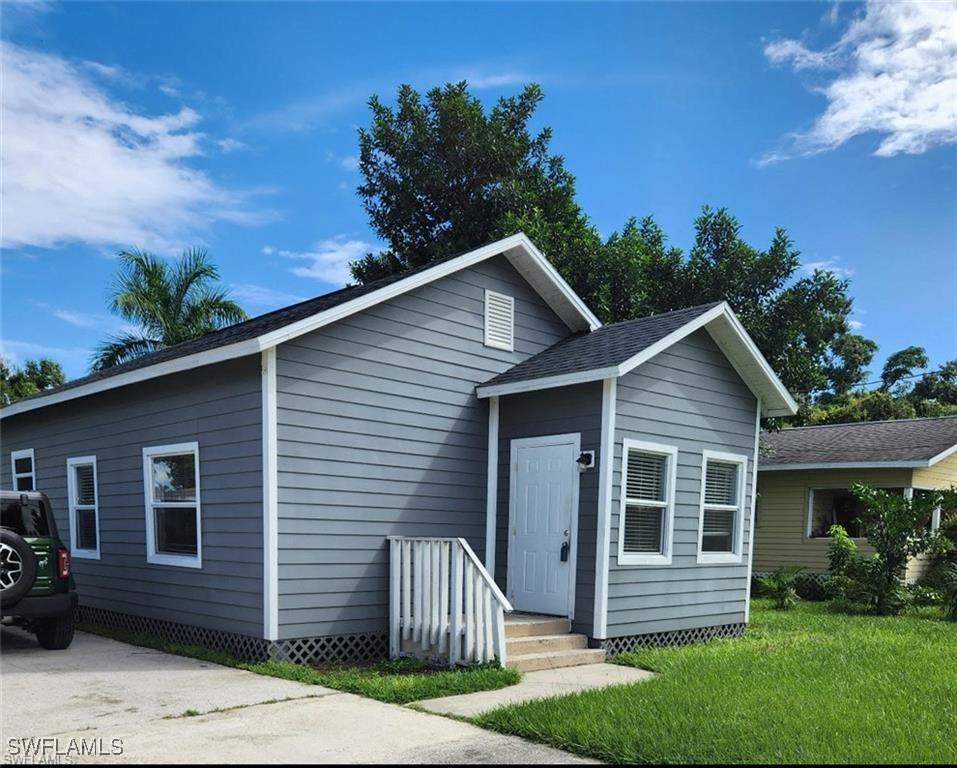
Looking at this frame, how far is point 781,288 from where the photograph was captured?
55.6 feet

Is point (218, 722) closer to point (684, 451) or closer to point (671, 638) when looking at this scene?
point (671, 638)

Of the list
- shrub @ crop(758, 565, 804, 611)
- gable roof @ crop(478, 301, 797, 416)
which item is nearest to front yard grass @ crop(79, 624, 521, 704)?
gable roof @ crop(478, 301, 797, 416)

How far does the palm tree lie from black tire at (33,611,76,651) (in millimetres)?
14063

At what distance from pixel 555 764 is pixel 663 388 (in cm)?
557

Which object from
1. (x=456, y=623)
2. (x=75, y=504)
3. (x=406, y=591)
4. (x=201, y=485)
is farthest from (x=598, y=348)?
(x=75, y=504)

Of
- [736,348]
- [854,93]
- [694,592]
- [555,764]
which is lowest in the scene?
[555,764]

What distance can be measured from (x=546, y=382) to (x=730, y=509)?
339 cm

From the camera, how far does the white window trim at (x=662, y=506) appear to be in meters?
9.08

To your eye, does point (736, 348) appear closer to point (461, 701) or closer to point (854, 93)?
point (461, 701)

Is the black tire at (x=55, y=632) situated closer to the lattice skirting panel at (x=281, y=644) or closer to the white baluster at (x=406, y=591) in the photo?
the lattice skirting panel at (x=281, y=644)

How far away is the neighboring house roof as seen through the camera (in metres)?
16.9

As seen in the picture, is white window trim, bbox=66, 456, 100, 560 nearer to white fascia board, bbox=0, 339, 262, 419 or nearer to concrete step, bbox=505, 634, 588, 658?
white fascia board, bbox=0, 339, 262, 419

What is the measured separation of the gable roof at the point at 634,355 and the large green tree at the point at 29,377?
2633 cm

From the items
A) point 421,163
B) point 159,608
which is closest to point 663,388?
point 159,608
